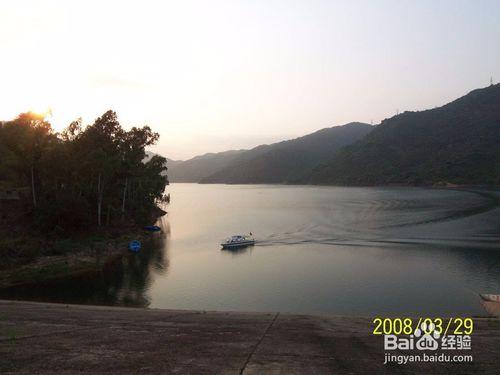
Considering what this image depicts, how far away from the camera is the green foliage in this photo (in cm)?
6316

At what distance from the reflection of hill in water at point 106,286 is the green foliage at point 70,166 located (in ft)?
42.5

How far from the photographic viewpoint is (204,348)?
1497 centimetres

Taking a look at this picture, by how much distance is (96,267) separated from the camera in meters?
57.2

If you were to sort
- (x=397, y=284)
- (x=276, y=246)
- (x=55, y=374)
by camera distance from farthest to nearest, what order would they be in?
1. (x=276, y=246)
2. (x=397, y=284)
3. (x=55, y=374)

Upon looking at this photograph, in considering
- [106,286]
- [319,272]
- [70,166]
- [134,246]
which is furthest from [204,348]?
[70,166]

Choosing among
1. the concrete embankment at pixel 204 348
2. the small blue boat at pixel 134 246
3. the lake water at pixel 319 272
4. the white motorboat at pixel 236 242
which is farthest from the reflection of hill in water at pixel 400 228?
the concrete embankment at pixel 204 348

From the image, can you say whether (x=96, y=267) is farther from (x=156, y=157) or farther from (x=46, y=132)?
(x=156, y=157)

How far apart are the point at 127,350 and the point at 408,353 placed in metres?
10.6

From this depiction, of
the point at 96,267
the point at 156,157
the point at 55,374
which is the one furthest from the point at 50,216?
the point at 55,374

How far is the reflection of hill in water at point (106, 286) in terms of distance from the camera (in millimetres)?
43603

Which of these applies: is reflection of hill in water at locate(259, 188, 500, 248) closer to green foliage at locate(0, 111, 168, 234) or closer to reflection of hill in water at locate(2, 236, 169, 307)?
reflection of hill in water at locate(2, 236, 169, 307)

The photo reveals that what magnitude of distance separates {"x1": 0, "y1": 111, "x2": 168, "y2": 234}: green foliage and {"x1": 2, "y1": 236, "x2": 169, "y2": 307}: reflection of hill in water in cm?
1295

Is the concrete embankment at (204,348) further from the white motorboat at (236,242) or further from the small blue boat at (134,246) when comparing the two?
the white motorboat at (236,242)

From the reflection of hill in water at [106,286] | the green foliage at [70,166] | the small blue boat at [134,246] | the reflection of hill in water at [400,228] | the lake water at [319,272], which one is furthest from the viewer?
the reflection of hill in water at [400,228]
